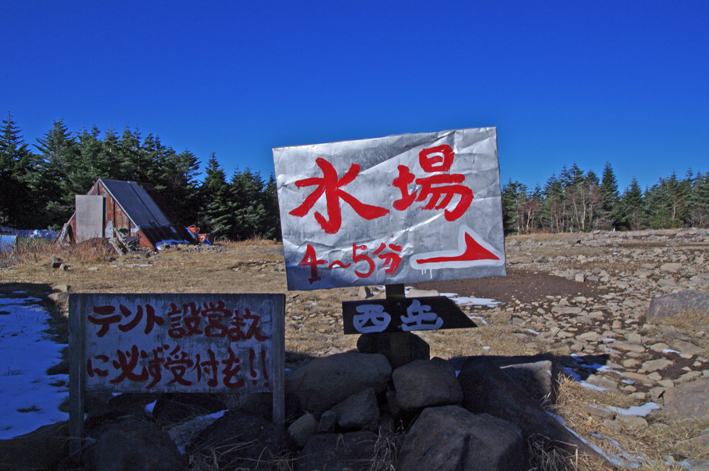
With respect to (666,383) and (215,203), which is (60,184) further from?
(666,383)

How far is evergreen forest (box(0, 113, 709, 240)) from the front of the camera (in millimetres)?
33562

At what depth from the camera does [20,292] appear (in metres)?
9.41

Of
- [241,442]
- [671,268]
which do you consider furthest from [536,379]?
[671,268]

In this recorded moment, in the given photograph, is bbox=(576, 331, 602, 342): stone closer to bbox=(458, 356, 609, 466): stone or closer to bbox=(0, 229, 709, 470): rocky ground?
bbox=(0, 229, 709, 470): rocky ground

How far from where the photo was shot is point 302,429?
2.97 m

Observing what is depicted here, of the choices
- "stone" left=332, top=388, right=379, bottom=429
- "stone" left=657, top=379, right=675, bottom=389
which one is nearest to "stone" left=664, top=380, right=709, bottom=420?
"stone" left=657, top=379, right=675, bottom=389

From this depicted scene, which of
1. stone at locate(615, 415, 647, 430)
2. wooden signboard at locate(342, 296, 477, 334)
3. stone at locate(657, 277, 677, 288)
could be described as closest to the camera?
wooden signboard at locate(342, 296, 477, 334)

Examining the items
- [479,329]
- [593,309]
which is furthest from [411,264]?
[593,309]

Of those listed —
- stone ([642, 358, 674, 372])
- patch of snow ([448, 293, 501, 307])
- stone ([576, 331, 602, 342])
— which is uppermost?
patch of snow ([448, 293, 501, 307])

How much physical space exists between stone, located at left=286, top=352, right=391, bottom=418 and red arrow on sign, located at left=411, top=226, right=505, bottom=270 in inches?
37.1

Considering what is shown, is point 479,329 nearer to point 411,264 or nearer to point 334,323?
point 334,323

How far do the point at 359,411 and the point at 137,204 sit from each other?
24.3m

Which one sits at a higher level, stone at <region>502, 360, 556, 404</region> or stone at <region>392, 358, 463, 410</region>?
stone at <region>392, 358, 463, 410</region>

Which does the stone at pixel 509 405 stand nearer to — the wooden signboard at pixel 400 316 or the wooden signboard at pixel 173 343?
the wooden signboard at pixel 400 316
